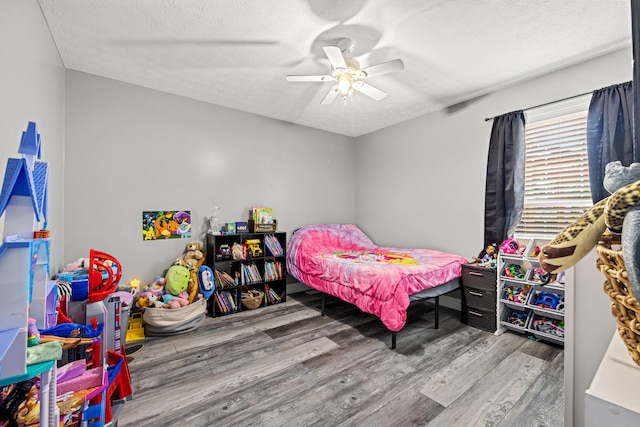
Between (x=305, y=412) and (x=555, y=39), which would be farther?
(x=555, y=39)

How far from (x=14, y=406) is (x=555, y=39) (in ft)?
12.4

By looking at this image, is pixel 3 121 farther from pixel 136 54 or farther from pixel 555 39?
pixel 555 39

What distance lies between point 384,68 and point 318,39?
0.59 m

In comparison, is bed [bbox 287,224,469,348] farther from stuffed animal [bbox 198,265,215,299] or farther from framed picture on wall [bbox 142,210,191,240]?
framed picture on wall [bbox 142,210,191,240]

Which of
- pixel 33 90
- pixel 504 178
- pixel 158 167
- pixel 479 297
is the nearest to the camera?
pixel 33 90

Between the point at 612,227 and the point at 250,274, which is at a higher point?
the point at 612,227

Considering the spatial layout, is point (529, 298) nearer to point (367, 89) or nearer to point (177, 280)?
point (367, 89)

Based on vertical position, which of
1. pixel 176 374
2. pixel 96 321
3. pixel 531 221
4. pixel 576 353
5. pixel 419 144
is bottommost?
pixel 176 374

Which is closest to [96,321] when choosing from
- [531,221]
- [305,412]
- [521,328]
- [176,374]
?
[176,374]

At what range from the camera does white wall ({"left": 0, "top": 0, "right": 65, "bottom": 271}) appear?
131cm

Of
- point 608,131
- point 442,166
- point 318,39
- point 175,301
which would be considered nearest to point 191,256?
point 175,301

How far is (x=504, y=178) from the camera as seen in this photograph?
300 centimetres

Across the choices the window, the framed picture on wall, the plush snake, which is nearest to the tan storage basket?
the plush snake

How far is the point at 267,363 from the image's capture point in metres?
2.18
